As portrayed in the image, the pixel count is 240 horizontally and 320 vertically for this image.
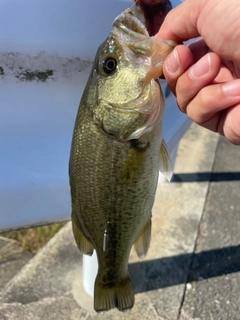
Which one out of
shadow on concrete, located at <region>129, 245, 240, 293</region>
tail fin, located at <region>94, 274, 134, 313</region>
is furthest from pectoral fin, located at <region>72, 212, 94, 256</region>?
shadow on concrete, located at <region>129, 245, 240, 293</region>

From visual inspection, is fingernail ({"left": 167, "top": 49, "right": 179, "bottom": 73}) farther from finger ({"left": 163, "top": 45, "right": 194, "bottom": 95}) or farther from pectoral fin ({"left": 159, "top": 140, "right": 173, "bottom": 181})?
pectoral fin ({"left": 159, "top": 140, "right": 173, "bottom": 181})

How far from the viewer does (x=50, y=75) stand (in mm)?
1805

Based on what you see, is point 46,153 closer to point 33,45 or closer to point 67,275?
point 33,45

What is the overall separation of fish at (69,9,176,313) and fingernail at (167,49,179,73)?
4cm

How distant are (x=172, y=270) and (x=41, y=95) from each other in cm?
164

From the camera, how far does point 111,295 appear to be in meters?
1.76

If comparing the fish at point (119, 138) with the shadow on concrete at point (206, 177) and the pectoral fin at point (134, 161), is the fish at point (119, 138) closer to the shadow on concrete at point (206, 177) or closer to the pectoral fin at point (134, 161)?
the pectoral fin at point (134, 161)

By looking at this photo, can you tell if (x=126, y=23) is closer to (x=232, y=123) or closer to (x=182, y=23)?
(x=182, y=23)

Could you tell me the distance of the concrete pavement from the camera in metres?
2.51

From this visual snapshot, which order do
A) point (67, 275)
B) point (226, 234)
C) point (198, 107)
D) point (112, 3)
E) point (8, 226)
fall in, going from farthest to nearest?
1. point (226, 234)
2. point (67, 275)
3. point (8, 226)
4. point (112, 3)
5. point (198, 107)

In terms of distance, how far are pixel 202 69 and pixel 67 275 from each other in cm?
186

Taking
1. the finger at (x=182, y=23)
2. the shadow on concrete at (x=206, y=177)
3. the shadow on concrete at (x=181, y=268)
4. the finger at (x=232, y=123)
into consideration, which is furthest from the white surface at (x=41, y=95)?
the shadow on concrete at (x=206, y=177)

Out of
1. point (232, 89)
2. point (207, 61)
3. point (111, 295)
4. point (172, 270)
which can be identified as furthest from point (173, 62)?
point (172, 270)

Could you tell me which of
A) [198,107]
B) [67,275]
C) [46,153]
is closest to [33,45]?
[46,153]
